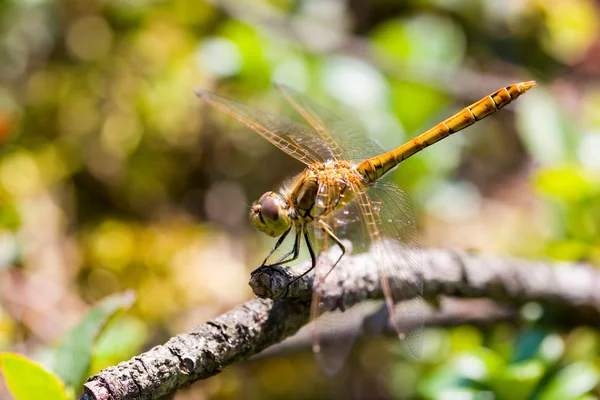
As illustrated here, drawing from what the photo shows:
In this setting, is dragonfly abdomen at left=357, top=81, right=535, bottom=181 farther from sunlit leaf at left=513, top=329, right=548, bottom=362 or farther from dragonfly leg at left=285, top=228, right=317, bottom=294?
sunlit leaf at left=513, top=329, right=548, bottom=362

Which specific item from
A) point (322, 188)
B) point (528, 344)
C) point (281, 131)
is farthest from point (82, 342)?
point (528, 344)

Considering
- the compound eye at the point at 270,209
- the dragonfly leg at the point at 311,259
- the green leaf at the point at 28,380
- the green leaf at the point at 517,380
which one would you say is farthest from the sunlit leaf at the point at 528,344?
the green leaf at the point at 28,380

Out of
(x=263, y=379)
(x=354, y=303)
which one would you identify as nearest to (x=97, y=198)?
(x=263, y=379)

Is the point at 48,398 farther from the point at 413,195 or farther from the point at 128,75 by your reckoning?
the point at 128,75

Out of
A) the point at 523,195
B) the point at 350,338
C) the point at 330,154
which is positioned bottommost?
the point at 350,338

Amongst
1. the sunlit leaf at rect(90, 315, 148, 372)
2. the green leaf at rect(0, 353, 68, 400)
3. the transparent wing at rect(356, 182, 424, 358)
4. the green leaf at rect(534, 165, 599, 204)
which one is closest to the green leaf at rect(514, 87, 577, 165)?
the green leaf at rect(534, 165, 599, 204)

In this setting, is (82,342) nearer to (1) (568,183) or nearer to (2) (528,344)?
(2) (528,344)
